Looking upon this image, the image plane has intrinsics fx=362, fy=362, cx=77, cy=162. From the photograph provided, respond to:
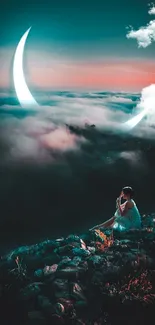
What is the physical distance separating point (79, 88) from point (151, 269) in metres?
2.97

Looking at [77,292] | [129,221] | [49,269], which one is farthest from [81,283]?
[129,221]

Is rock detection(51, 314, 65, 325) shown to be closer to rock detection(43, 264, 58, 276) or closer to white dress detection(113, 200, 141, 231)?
rock detection(43, 264, 58, 276)

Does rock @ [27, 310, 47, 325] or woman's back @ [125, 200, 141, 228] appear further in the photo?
woman's back @ [125, 200, 141, 228]

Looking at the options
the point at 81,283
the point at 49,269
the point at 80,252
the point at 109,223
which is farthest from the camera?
the point at 109,223

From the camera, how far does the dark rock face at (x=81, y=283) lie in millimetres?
4047

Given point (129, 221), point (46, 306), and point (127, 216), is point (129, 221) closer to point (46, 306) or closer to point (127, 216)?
point (127, 216)

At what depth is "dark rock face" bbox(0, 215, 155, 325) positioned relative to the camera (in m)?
4.05

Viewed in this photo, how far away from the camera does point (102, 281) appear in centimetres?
431

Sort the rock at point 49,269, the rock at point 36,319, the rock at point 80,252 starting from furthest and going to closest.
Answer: the rock at point 80,252, the rock at point 49,269, the rock at point 36,319

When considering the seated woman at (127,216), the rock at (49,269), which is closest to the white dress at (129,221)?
the seated woman at (127,216)

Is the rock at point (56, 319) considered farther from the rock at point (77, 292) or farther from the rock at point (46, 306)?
the rock at point (77, 292)

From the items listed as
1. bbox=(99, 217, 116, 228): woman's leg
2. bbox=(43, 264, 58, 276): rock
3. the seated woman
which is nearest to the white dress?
the seated woman

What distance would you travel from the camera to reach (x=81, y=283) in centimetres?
430

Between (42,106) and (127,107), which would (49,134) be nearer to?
(42,106)
